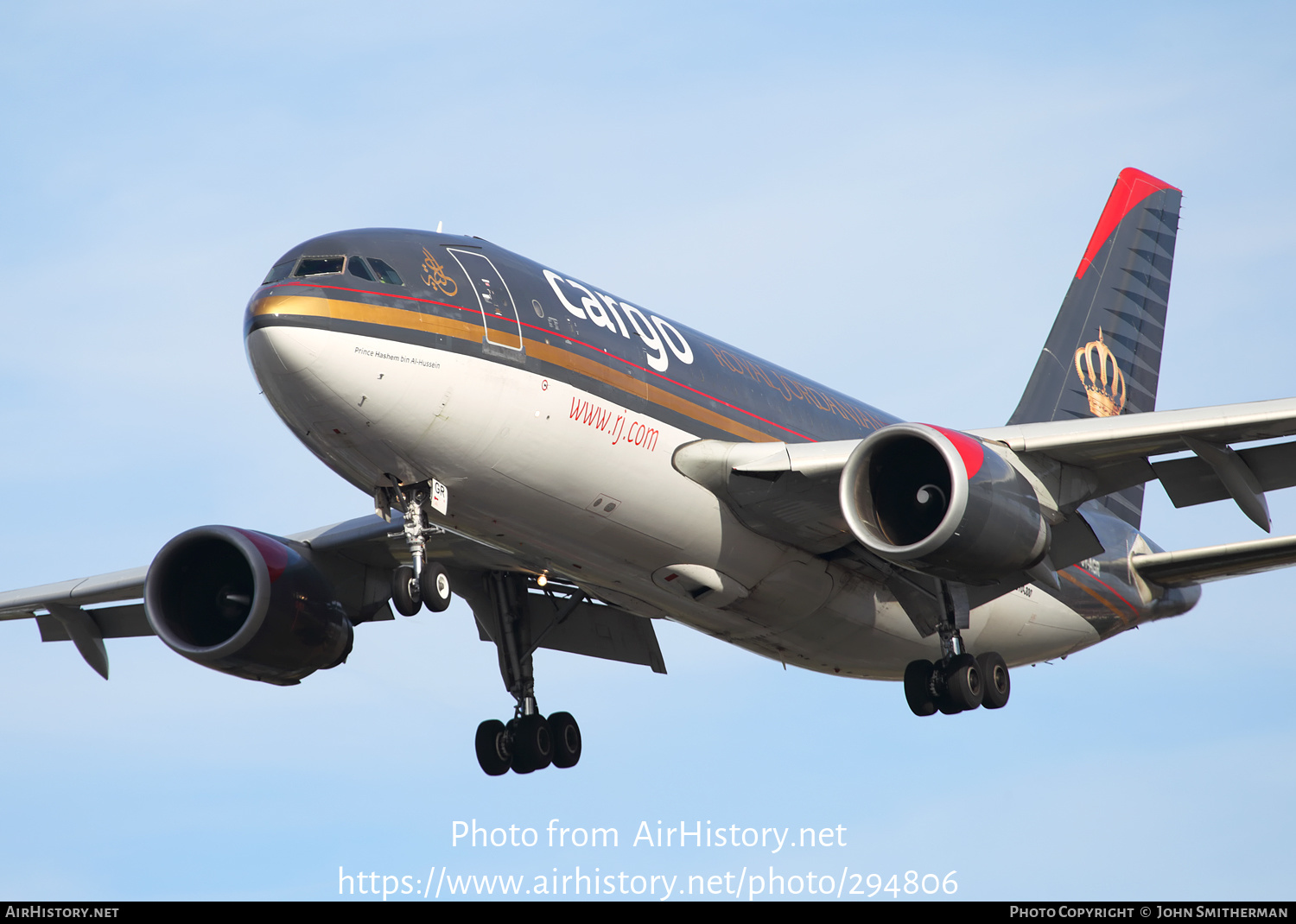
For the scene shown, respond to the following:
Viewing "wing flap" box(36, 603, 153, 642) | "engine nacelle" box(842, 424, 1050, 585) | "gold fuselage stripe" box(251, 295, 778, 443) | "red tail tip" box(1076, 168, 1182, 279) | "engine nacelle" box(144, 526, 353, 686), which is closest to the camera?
"gold fuselage stripe" box(251, 295, 778, 443)

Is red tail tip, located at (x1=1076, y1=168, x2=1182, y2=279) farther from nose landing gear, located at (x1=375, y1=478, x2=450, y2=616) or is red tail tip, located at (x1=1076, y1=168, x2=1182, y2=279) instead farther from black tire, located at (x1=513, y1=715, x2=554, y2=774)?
nose landing gear, located at (x1=375, y1=478, x2=450, y2=616)

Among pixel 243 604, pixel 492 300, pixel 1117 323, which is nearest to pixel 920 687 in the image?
pixel 492 300

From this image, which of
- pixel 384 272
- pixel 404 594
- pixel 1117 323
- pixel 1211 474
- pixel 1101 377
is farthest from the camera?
pixel 1117 323

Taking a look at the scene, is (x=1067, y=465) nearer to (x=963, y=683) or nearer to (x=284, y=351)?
(x=963, y=683)

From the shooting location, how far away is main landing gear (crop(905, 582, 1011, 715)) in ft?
80.0

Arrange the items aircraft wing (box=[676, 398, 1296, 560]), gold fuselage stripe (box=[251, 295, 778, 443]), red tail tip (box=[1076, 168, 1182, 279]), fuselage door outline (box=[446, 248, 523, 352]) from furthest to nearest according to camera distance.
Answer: red tail tip (box=[1076, 168, 1182, 279])
aircraft wing (box=[676, 398, 1296, 560])
fuselage door outline (box=[446, 248, 523, 352])
gold fuselage stripe (box=[251, 295, 778, 443])

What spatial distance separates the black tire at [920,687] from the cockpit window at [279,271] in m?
11.0

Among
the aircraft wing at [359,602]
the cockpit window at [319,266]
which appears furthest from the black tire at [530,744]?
the cockpit window at [319,266]

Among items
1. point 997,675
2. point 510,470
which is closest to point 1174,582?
point 997,675

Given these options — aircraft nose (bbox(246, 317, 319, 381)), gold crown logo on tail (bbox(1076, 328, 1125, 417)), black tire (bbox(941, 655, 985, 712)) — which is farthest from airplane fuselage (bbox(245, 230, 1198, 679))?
gold crown logo on tail (bbox(1076, 328, 1125, 417))

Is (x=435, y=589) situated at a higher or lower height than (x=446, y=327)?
lower

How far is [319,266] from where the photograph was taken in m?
20.0

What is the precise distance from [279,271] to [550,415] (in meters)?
3.76

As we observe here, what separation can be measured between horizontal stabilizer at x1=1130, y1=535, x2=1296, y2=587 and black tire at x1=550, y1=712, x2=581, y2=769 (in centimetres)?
1008
